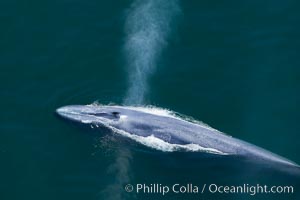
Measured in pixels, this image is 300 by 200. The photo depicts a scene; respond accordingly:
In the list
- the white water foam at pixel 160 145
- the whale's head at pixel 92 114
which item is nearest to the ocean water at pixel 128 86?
the white water foam at pixel 160 145

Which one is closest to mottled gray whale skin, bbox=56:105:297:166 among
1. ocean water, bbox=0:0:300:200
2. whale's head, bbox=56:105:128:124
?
whale's head, bbox=56:105:128:124

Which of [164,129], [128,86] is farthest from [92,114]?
[128,86]

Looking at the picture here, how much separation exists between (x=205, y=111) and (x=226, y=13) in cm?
1135

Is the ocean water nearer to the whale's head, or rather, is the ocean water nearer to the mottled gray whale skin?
the mottled gray whale skin

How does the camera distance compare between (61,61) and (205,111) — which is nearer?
(205,111)

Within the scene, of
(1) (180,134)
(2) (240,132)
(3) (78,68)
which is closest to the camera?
(1) (180,134)

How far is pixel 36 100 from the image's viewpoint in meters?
52.8

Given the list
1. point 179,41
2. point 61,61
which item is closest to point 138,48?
point 179,41

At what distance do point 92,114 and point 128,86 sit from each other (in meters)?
6.21

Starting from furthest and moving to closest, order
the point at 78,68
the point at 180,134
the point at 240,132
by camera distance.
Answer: the point at 78,68
the point at 240,132
the point at 180,134

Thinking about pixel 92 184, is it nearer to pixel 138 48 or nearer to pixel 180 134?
pixel 180 134

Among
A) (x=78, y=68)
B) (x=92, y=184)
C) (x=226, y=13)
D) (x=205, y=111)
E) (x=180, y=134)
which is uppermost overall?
(x=226, y=13)

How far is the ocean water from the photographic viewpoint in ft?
160

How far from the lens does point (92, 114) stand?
48.5 metres
